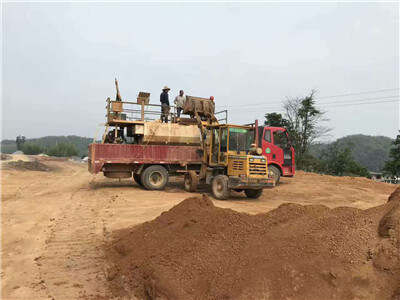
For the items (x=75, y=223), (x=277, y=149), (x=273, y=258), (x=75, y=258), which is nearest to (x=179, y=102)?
(x=277, y=149)

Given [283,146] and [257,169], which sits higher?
[283,146]

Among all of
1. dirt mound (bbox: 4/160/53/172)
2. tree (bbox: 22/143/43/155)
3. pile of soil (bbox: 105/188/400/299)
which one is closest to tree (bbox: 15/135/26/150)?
tree (bbox: 22/143/43/155)

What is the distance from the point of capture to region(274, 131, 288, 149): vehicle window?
14.5 metres

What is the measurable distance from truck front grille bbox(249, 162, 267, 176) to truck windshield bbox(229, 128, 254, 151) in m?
1.14

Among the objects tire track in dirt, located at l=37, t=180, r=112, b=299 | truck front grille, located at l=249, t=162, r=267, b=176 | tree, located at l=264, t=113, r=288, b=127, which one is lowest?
tire track in dirt, located at l=37, t=180, r=112, b=299

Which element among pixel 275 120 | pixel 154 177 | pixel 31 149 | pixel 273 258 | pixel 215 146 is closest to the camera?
pixel 273 258

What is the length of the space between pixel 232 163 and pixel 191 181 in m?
2.32

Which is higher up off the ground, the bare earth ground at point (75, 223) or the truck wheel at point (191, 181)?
the truck wheel at point (191, 181)

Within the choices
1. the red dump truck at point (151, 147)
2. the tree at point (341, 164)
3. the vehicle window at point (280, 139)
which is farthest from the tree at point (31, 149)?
the vehicle window at point (280, 139)

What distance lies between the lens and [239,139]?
38.1ft

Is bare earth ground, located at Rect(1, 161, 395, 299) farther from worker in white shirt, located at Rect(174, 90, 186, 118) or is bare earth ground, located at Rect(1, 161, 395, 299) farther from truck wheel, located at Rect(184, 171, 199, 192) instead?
worker in white shirt, located at Rect(174, 90, 186, 118)

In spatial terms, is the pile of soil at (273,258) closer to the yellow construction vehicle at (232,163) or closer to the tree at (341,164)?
the yellow construction vehicle at (232,163)

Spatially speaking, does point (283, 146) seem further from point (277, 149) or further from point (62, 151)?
point (62, 151)

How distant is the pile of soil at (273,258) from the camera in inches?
131
